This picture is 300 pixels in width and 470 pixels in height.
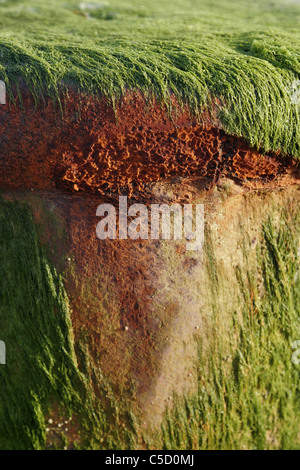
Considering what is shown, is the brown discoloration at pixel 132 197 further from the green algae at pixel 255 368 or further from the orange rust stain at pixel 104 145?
the green algae at pixel 255 368

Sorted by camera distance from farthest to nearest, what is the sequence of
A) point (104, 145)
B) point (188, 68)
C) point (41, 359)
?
1. point (41, 359)
2. point (188, 68)
3. point (104, 145)

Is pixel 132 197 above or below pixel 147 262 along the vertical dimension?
above

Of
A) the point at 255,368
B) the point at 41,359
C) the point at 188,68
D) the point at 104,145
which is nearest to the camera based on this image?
the point at 104,145

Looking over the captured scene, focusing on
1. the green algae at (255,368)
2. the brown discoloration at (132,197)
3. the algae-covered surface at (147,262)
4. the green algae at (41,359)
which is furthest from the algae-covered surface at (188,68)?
the green algae at (41,359)

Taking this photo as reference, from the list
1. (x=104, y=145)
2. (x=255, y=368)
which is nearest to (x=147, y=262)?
(x=104, y=145)

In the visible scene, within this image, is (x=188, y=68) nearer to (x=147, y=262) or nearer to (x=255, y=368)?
(x=147, y=262)

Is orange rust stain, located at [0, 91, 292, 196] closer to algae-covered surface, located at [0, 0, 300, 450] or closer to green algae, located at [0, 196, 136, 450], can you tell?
algae-covered surface, located at [0, 0, 300, 450]

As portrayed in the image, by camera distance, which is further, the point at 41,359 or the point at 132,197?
the point at 41,359

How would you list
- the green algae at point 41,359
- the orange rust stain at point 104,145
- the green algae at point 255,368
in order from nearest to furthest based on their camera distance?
1. the orange rust stain at point 104,145
2. the green algae at point 41,359
3. the green algae at point 255,368
